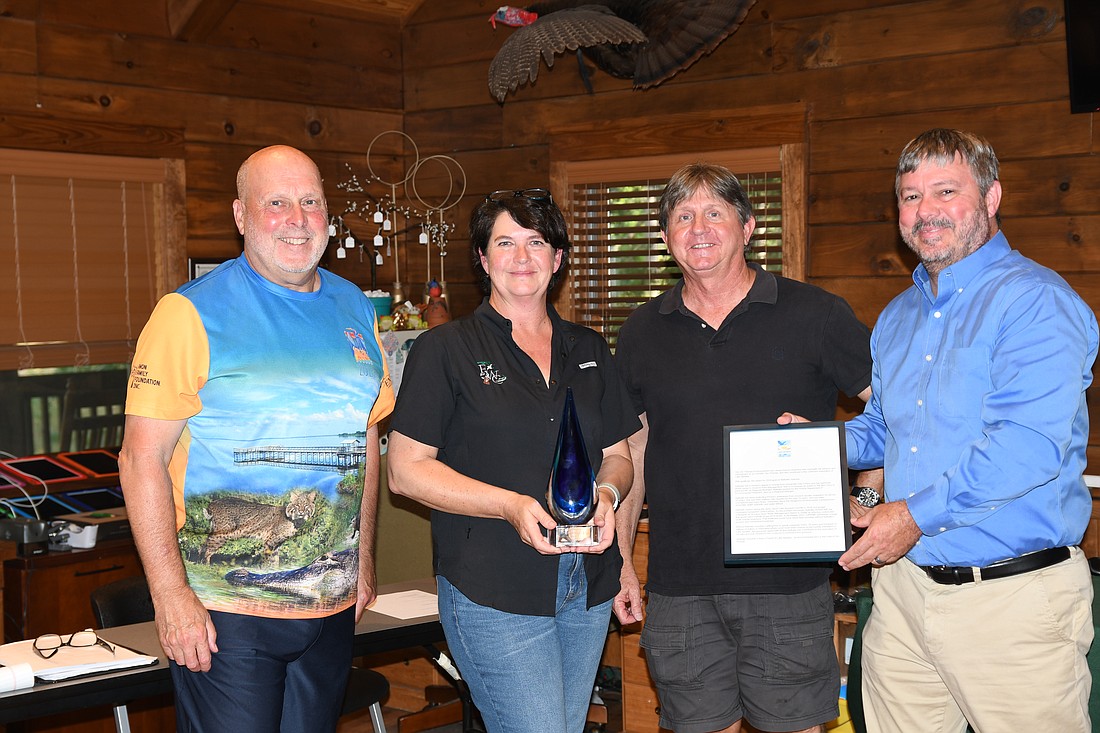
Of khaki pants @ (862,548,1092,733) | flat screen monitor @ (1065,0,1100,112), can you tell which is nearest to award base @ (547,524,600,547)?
khaki pants @ (862,548,1092,733)

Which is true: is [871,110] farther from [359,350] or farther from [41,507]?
[41,507]

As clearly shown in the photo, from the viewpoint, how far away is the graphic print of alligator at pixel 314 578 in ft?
6.71

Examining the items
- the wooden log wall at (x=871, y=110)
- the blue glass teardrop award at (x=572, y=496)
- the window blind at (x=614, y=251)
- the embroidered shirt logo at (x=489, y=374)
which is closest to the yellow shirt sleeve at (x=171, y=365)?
the embroidered shirt logo at (x=489, y=374)

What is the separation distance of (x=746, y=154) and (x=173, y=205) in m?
2.39

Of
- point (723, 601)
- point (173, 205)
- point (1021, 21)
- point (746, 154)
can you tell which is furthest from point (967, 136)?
point (173, 205)

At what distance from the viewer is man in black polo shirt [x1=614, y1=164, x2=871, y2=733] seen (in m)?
2.35

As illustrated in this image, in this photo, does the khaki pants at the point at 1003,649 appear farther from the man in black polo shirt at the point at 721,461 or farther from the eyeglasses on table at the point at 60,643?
the eyeglasses on table at the point at 60,643

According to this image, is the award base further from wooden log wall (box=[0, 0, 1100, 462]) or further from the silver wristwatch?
wooden log wall (box=[0, 0, 1100, 462])

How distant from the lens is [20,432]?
14.4 ft

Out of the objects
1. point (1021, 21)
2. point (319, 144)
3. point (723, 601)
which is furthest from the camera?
point (319, 144)

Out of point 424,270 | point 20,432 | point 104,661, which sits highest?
point 424,270

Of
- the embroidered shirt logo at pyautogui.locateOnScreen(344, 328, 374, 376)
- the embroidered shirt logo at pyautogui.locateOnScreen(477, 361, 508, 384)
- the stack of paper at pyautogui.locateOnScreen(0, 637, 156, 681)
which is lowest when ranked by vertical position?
the stack of paper at pyautogui.locateOnScreen(0, 637, 156, 681)

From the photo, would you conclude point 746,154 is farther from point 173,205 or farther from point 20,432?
point 20,432

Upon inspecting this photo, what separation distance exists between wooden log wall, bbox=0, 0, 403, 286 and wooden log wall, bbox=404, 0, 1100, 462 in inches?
25.2
